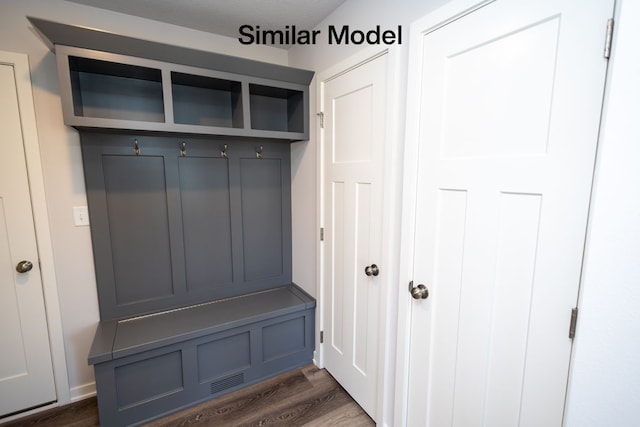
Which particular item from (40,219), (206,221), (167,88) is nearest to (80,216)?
(40,219)

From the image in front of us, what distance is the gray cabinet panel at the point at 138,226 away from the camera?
1.90 metres

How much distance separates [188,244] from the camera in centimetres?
215

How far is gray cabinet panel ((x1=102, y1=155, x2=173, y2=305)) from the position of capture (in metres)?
1.90

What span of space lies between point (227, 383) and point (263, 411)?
323mm

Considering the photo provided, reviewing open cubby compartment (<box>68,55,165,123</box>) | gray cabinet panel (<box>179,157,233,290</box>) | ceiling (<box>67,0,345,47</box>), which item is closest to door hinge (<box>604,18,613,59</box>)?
ceiling (<box>67,0,345,47</box>)

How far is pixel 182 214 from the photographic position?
82.7 inches

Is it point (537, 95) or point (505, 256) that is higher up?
point (537, 95)

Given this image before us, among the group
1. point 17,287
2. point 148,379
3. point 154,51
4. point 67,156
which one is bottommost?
point 148,379

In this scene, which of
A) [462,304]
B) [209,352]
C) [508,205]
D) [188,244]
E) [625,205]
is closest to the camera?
[625,205]

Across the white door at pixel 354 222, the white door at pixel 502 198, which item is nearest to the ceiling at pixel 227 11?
the white door at pixel 354 222

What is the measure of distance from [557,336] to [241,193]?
6.62 feet

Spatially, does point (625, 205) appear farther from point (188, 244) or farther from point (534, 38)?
point (188, 244)

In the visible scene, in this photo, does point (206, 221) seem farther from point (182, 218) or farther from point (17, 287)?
point (17, 287)

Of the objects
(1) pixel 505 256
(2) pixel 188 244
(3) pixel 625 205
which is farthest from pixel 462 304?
(2) pixel 188 244
